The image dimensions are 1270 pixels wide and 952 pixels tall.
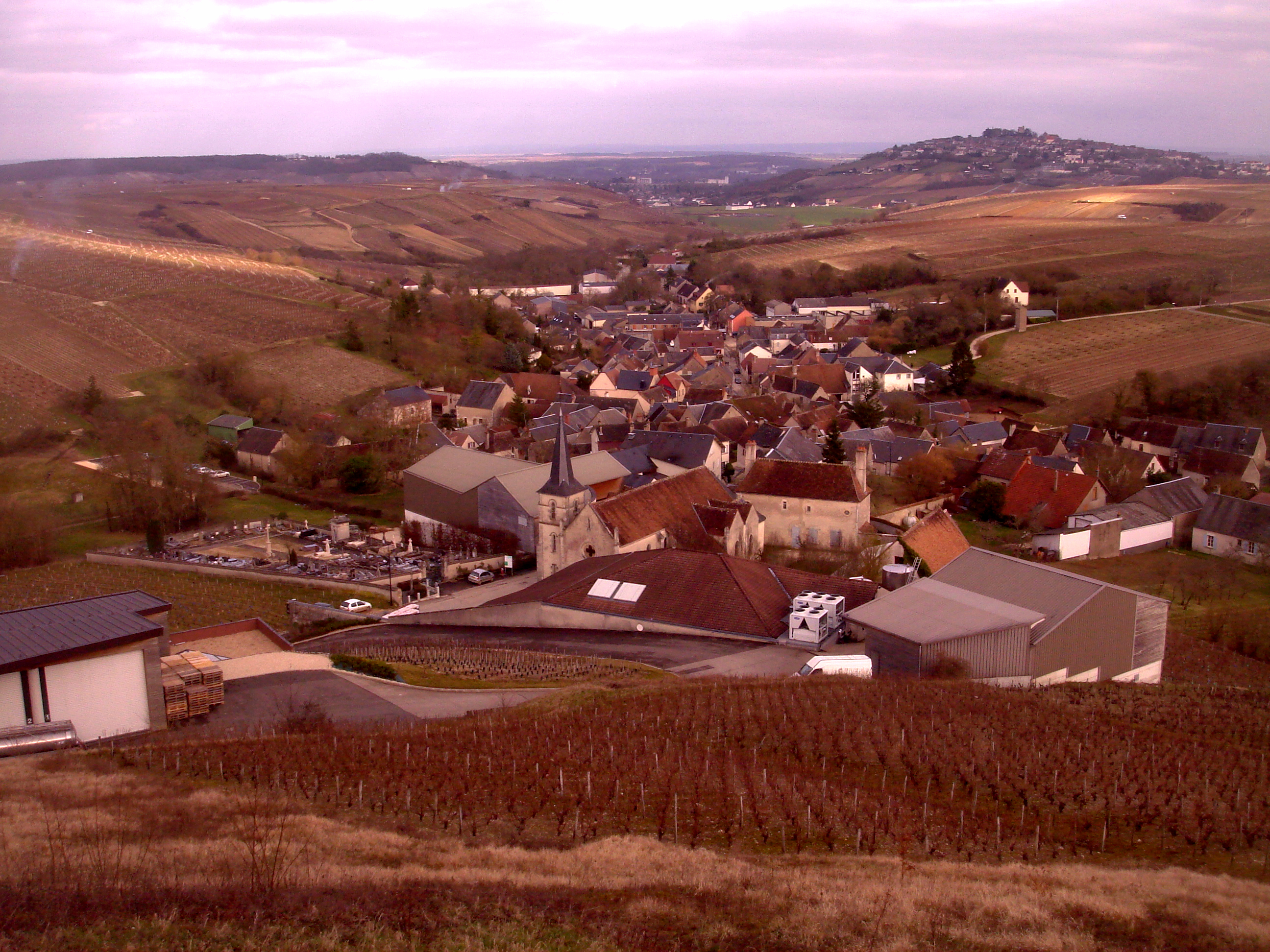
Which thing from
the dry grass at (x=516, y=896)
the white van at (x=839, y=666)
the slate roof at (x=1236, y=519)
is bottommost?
the slate roof at (x=1236, y=519)

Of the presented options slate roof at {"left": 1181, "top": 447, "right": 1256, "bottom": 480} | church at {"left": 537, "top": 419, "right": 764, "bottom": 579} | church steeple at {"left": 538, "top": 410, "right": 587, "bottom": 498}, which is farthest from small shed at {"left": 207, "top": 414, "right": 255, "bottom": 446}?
slate roof at {"left": 1181, "top": 447, "right": 1256, "bottom": 480}

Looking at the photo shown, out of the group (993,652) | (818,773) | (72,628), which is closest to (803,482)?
(993,652)

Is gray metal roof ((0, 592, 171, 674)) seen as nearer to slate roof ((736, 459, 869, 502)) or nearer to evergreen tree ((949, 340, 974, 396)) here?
slate roof ((736, 459, 869, 502))

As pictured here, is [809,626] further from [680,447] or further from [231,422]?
[231,422]

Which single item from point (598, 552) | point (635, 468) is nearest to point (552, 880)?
point (598, 552)

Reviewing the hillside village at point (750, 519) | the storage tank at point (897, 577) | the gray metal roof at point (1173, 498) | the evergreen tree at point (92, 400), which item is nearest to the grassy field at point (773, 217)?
the hillside village at point (750, 519)

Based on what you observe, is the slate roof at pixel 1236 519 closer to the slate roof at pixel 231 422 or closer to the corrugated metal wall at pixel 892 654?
the corrugated metal wall at pixel 892 654

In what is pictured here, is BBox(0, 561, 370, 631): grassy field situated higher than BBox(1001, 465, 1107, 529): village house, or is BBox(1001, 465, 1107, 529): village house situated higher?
BBox(1001, 465, 1107, 529): village house
